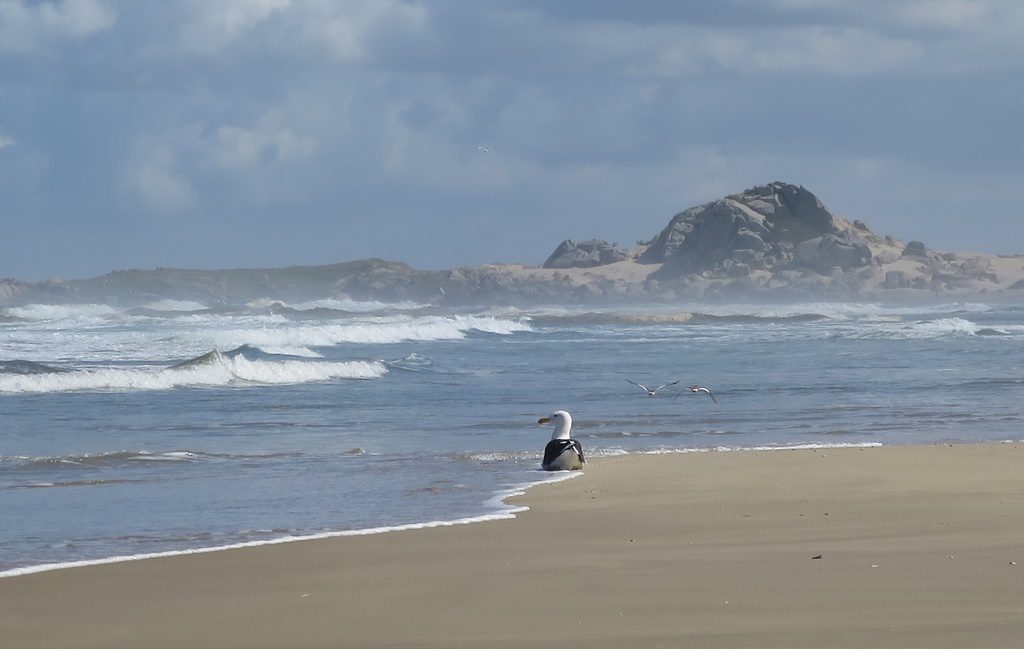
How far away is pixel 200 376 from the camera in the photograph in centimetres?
2406

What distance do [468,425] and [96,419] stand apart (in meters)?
4.75

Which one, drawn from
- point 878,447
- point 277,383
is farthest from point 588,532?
point 277,383

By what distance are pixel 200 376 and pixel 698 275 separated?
80923 millimetres

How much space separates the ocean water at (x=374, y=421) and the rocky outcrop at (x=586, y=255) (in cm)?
7879

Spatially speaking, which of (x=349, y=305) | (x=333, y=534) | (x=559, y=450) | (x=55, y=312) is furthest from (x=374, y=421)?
(x=349, y=305)

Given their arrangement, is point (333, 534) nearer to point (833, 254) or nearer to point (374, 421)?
point (374, 421)

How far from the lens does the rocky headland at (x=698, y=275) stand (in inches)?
3792

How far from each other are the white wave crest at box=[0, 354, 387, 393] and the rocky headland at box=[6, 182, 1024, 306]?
68.4 m

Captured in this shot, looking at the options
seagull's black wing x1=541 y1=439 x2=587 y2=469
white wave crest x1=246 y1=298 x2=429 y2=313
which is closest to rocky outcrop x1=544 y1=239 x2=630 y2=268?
white wave crest x1=246 y1=298 x2=429 y2=313

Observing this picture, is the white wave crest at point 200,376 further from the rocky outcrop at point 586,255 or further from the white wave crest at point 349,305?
the rocky outcrop at point 586,255

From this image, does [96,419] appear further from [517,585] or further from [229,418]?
[517,585]

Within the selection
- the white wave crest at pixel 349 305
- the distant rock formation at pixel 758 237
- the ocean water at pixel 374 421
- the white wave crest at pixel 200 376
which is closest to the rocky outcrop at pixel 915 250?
the distant rock formation at pixel 758 237

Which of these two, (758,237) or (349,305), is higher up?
(758,237)

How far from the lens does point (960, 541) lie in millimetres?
6902
